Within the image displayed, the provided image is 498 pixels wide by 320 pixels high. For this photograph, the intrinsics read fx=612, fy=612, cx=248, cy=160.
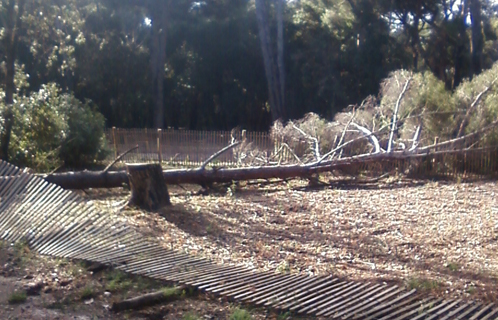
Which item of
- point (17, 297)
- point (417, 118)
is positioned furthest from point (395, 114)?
point (17, 297)

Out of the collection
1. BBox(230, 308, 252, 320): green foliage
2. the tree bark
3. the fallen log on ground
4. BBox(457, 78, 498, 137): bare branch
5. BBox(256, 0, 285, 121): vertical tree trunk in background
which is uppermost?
BBox(256, 0, 285, 121): vertical tree trunk in background

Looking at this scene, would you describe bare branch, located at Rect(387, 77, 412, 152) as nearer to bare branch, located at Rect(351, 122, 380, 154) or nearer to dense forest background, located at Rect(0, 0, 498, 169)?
bare branch, located at Rect(351, 122, 380, 154)

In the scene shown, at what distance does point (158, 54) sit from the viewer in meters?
34.2

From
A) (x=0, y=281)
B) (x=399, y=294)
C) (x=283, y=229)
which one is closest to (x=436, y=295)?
(x=399, y=294)

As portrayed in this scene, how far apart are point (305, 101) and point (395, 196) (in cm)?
2233

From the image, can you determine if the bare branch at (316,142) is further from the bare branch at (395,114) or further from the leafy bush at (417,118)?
the bare branch at (395,114)

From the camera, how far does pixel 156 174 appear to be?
10719mm

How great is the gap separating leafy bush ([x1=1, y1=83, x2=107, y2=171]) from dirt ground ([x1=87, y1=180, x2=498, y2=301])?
532 centimetres

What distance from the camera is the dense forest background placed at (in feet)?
105

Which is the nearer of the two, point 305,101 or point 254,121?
point 305,101

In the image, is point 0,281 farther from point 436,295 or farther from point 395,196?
point 395,196

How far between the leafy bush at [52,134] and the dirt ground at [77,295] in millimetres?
10740

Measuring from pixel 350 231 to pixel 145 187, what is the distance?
3.66 meters

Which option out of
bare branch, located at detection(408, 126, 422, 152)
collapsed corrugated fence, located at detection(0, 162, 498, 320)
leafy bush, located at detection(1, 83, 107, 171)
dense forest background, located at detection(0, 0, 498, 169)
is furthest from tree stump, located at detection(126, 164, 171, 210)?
dense forest background, located at detection(0, 0, 498, 169)
